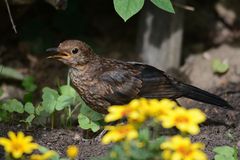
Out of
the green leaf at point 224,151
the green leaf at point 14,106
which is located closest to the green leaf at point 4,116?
the green leaf at point 14,106

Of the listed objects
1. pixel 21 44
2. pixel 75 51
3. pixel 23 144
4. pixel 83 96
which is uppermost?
pixel 23 144

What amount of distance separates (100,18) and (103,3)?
0.21 m

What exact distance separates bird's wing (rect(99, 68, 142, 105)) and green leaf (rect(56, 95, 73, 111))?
1.07ft

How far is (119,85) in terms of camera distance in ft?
17.5

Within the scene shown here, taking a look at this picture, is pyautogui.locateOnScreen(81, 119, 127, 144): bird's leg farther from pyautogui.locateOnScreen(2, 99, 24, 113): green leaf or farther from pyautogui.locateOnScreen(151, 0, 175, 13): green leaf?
pyautogui.locateOnScreen(151, 0, 175, 13): green leaf

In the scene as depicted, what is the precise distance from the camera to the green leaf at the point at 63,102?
17.3 feet

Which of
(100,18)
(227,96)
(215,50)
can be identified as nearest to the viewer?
(227,96)

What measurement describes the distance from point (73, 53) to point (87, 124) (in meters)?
0.63

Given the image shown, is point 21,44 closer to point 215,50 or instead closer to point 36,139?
point 215,50

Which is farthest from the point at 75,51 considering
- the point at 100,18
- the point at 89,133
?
the point at 100,18

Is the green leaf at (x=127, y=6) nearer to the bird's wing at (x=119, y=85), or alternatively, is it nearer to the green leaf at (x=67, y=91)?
the bird's wing at (x=119, y=85)

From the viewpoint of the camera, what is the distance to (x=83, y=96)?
5.31 meters

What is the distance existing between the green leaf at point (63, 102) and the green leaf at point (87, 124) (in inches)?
7.1

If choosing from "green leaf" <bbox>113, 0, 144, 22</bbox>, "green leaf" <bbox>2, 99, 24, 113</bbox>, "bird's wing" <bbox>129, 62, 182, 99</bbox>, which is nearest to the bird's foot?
"bird's wing" <bbox>129, 62, 182, 99</bbox>
